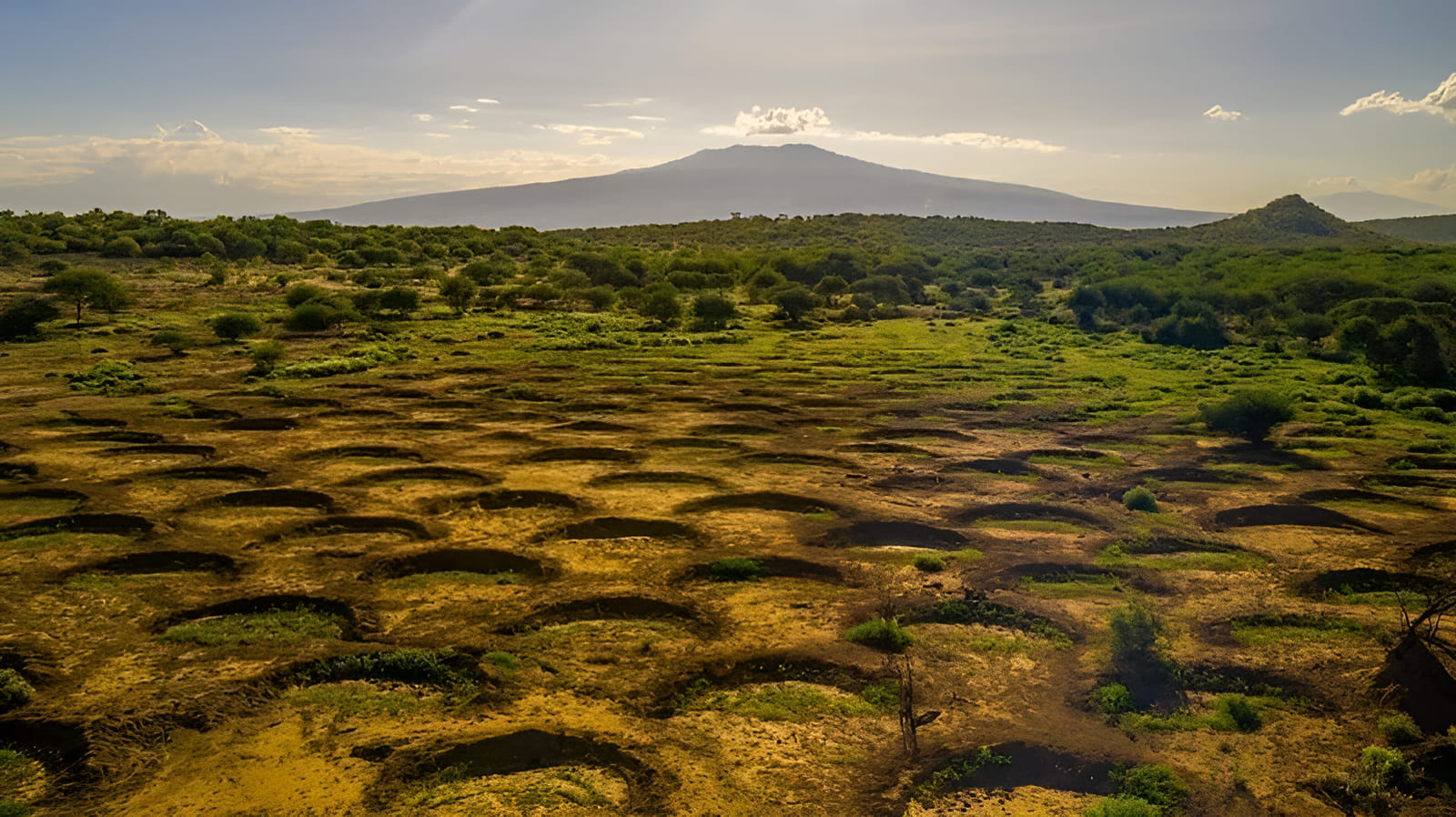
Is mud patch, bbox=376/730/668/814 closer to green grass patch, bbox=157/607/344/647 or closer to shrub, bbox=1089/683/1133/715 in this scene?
green grass patch, bbox=157/607/344/647

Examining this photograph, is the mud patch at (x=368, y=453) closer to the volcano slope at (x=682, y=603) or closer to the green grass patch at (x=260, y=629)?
the volcano slope at (x=682, y=603)

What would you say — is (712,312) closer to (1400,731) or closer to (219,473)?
(219,473)

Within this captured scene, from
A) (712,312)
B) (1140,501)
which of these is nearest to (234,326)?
(712,312)

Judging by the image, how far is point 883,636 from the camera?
10.7m

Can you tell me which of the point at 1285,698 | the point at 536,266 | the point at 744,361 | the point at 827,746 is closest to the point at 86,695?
the point at 827,746

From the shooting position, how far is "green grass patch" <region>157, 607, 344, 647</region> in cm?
1034

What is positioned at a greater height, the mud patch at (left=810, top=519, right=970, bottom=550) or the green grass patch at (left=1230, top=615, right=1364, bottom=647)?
the mud patch at (left=810, top=519, right=970, bottom=550)

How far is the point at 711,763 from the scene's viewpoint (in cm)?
812

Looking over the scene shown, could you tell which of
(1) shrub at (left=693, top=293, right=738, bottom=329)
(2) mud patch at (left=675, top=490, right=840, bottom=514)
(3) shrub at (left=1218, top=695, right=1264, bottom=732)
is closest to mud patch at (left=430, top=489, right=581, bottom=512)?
(2) mud patch at (left=675, top=490, right=840, bottom=514)

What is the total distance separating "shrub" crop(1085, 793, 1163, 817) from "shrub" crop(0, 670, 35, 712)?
1072 centimetres

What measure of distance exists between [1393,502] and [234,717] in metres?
19.9

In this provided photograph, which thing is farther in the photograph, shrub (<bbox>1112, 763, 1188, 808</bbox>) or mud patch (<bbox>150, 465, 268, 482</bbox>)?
mud patch (<bbox>150, 465, 268, 482</bbox>)

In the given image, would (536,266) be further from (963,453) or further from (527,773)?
(527,773)

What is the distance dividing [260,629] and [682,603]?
547 centimetres
